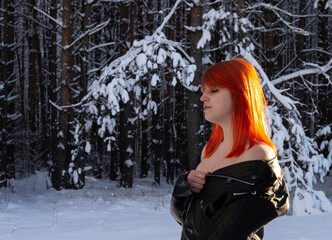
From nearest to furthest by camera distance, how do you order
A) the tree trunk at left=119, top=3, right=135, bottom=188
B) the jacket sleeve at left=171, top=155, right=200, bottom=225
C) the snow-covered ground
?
the jacket sleeve at left=171, top=155, right=200, bottom=225 < the snow-covered ground < the tree trunk at left=119, top=3, right=135, bottom=188

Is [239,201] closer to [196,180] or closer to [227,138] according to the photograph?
[196,180]

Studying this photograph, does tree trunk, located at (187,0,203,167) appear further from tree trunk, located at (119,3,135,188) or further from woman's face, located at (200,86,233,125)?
woman's face, located at (200,86,233,125)

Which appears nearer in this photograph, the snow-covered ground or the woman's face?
the woman's face

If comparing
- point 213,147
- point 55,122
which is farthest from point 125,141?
point 213,147

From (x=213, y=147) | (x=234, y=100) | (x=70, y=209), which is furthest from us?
(x=70, y=209)

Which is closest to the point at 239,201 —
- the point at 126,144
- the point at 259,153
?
the point at 259,153

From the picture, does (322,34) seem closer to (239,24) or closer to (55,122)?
(239,24)

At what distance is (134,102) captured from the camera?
13781 mm

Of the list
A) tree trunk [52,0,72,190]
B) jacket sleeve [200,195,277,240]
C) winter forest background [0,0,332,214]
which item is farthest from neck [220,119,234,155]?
tree trunk [52,0,72,190]

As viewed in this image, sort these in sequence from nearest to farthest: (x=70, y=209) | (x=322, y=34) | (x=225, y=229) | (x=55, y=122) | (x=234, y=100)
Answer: (x=225, y=229) → (x=234, y=100) → (x=70, y=209) → (x=55, y=122) → (x=322, y=34)

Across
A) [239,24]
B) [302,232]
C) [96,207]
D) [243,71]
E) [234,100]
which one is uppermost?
[239,24]

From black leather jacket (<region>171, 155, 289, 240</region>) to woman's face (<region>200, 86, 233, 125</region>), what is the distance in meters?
0.26

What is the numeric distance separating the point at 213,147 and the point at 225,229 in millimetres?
554

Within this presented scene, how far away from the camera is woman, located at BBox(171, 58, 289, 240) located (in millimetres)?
1636
